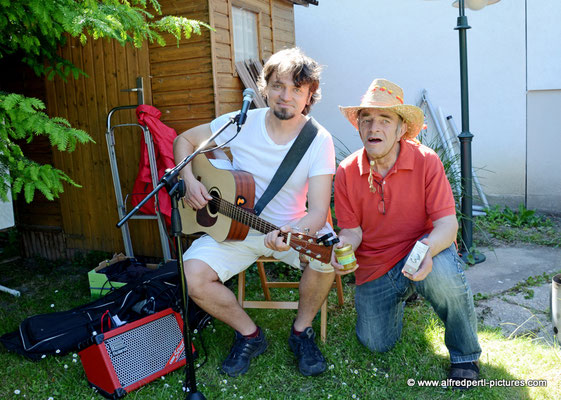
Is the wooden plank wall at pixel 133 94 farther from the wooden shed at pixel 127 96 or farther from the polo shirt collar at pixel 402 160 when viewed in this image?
the polo shirt collar at pixel 402 160

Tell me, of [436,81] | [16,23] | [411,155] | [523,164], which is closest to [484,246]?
[523,164]

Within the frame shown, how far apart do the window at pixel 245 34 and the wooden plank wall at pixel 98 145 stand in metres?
0.84

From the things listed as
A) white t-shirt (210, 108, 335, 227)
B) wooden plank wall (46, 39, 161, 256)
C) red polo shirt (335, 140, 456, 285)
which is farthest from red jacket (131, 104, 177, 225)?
red polo shirt (335, 140, 456, 285)

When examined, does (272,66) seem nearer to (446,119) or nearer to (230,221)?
(230,221)

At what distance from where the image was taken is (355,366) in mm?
2875

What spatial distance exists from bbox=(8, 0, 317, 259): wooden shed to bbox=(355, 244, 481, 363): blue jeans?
2.22 meters

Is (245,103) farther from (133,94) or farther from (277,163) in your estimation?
(133,94)

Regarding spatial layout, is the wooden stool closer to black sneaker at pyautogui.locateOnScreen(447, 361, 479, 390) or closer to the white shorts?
the white shorts

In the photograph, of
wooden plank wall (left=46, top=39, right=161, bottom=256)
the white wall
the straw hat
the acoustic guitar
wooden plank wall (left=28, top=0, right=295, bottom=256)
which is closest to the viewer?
the straw hat

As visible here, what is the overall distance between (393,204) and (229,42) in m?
2.52

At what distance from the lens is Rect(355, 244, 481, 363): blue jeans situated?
251 centimetres

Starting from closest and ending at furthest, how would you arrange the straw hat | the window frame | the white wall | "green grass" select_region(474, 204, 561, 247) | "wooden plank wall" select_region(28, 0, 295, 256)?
the straw hat → "wooden plank wall" select_region(28, 0, 295, 256) → the window frame → "green grass" select_region(474, 204, 561, 247) → the white wall

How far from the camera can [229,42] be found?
4512mm

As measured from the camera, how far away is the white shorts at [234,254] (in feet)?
9.60
